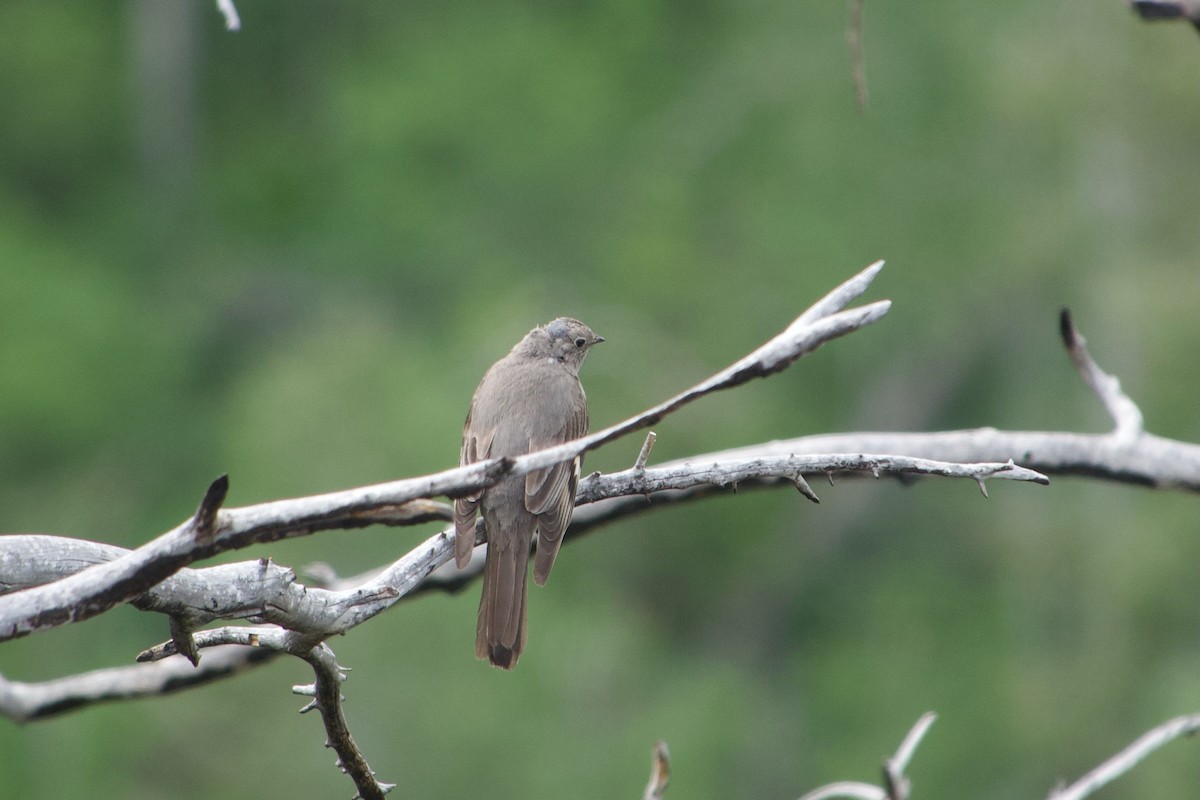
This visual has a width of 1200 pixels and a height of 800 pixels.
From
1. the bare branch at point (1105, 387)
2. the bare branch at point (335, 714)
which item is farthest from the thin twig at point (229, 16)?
the bare branch at point (1105, 387)

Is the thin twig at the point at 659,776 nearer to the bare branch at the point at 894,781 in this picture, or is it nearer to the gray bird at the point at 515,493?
the bare branch at the point at 894,781

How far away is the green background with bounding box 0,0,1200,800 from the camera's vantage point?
66.7 feet

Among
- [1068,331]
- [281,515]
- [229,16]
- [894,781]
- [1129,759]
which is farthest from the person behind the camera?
[1068,331]

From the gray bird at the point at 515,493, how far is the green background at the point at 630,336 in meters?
9.56

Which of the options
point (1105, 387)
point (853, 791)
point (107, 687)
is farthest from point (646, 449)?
point (107, 687)

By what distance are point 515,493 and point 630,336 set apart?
16.6 metres

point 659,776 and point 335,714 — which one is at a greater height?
point 659,776

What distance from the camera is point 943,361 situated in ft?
90.3

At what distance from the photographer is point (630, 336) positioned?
22.0 meters

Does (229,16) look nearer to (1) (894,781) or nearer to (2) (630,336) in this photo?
(1) (894,781)

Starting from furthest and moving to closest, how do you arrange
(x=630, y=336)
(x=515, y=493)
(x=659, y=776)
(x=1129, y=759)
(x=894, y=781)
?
1. (x=630, y=336)
2. (x=515, y=493)
3. (x=1129, y=759)
4. (x=659, y=776)
5. (x=894, y=781)

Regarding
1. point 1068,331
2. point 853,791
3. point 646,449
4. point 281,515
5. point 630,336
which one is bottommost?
point 853,791

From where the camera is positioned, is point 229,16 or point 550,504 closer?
point 229,16

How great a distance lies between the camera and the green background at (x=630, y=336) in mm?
20328
